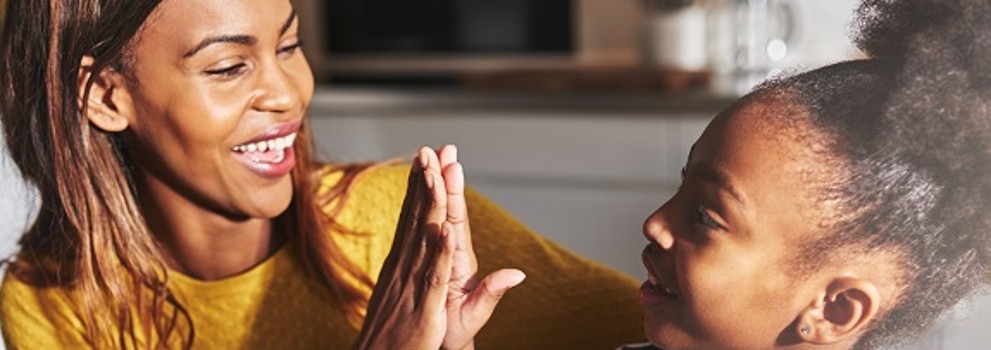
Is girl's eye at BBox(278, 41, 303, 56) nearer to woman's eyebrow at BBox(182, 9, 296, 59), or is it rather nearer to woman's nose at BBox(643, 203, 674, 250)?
woman's eyebrow at BBox(182, 9, 296, 59)

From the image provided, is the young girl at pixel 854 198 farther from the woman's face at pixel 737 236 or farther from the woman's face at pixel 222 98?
the woman's face at pixel 222 98

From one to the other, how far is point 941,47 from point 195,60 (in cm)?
29

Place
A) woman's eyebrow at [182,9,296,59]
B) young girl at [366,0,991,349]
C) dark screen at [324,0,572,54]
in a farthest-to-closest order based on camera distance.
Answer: dark screen at [324,0,572,54], woman's eyebrow at [182,9,296,59], young girl at [366,0,991,349]

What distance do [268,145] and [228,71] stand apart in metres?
0.04

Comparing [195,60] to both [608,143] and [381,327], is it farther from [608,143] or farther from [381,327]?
[608,143]

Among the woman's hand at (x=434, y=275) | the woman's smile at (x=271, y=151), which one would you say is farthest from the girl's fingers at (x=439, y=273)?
the woman's smile at (x=271, y=151)

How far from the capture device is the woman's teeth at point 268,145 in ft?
1.86

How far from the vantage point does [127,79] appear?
1.85ft

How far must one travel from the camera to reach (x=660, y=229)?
49 cm

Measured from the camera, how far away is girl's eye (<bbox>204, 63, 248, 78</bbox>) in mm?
548

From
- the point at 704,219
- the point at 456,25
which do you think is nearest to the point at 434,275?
the point at 704,219

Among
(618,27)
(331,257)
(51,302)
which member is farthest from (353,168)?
(618,27)

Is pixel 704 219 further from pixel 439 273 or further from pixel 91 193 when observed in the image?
pixel 91 193

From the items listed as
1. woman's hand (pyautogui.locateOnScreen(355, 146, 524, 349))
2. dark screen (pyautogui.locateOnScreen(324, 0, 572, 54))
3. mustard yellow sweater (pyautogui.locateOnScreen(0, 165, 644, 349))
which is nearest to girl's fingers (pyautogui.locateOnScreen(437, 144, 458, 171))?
woman's hand (pyautogui.locateOnScreen(355, 146, 524, 349))
